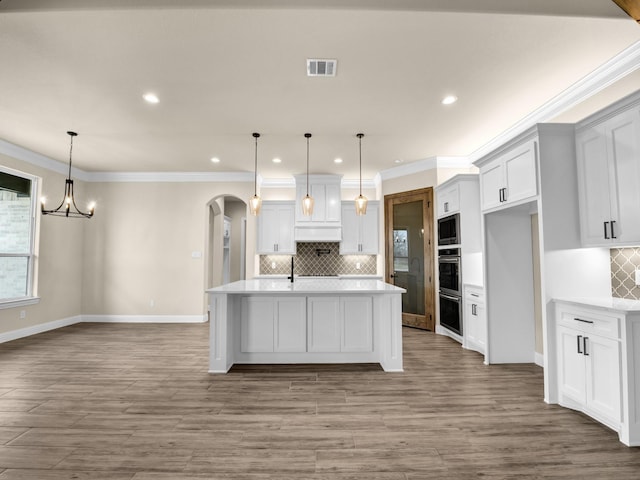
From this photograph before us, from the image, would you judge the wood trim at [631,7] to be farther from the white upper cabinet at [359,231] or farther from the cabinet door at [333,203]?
the cabinet door at [333,203]

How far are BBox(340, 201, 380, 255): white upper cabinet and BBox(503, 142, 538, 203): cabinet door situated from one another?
140 inches

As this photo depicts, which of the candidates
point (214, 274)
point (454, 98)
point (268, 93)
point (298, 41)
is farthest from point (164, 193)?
point (454, 98)

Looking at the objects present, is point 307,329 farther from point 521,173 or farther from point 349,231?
point 349,231

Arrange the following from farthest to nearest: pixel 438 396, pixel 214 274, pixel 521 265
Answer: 1. pixel 214 274
2. pixel 521 265
3. pixel 438 396

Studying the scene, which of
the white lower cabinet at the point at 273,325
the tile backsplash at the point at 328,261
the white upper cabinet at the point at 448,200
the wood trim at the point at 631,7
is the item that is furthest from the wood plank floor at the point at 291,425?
the tile backsplash at the point at 328,261

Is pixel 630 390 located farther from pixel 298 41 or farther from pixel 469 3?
pixel 298 41

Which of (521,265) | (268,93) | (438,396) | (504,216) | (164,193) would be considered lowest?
(438,396)

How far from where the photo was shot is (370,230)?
A: 6930 mm

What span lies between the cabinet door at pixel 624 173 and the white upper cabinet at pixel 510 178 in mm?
524

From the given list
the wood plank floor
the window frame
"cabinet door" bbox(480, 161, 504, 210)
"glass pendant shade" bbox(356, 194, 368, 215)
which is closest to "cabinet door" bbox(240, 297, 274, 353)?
the wood plank floor

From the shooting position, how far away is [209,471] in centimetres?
193

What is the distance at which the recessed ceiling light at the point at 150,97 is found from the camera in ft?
11.4

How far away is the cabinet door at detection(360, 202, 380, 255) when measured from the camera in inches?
271

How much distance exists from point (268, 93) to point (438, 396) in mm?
3254
